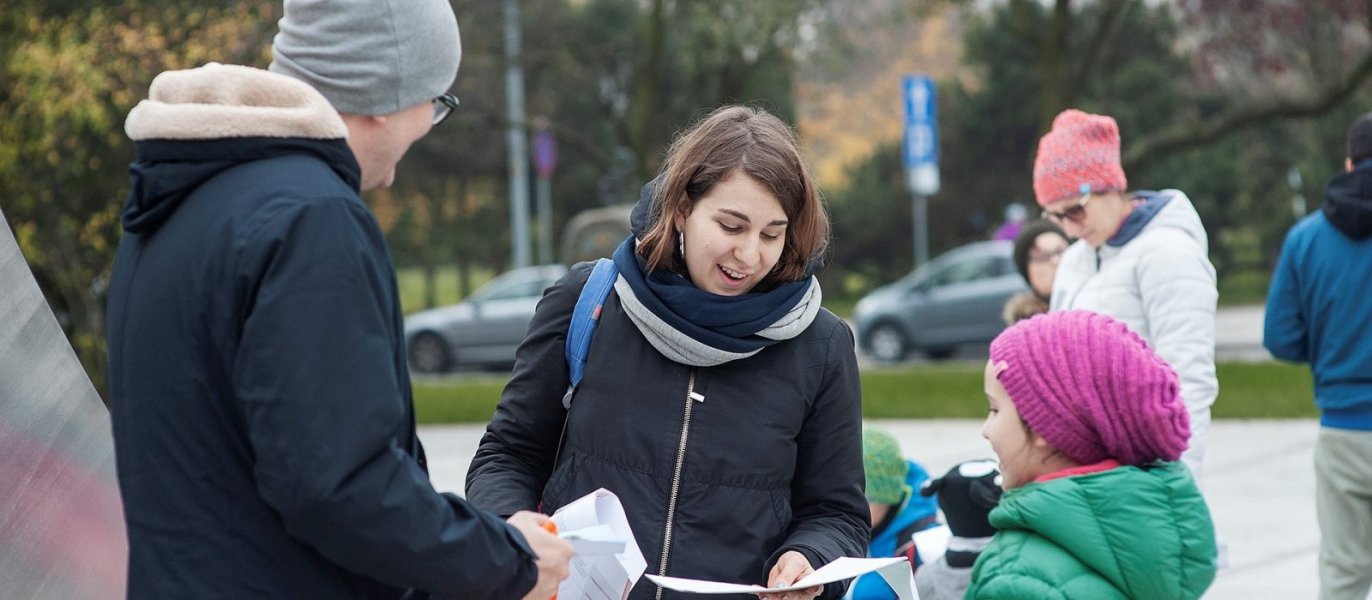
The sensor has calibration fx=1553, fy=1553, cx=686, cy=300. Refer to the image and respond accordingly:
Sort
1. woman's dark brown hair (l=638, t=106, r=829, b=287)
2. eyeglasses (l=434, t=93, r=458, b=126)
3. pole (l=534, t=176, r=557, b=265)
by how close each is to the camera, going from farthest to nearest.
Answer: pole (l=534, t=176, r=557, b=265) → woman's dark brown hair (l=638, t=106, r=829, b=287) → eyeglasses (l=434, t=93, r=458, b=126)

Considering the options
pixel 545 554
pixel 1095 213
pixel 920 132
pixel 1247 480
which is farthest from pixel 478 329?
pixel 545 554

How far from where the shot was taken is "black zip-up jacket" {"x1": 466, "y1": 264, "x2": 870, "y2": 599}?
2637 millimetres

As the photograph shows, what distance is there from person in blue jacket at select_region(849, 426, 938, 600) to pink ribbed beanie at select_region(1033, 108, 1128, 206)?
3.07ft

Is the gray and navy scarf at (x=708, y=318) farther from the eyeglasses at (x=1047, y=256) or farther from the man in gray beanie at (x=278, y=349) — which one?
the eyeglasses at (x=1047, y=256)

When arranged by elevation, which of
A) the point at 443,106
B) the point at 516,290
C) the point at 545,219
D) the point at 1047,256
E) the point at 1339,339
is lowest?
the point at 545,219

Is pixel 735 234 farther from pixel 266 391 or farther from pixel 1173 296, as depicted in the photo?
pixel 1173 296

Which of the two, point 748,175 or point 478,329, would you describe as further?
point 478,329

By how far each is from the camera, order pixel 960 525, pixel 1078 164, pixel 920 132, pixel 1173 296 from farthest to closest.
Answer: pixel 920 132 < pixel 1078 164 < pixel 1173 296 < pixel 960 525

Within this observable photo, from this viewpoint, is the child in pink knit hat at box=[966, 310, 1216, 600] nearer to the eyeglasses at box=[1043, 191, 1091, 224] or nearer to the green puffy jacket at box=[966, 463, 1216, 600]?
the green puffy jacket at box=[966, 463, 1216, 600]

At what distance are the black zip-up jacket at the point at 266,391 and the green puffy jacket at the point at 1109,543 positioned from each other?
94cm

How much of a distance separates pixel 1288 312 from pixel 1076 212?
1.02 metres

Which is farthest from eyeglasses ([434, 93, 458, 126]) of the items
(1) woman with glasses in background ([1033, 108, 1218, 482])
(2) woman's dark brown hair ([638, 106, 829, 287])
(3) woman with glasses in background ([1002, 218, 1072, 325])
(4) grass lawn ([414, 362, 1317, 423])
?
(4) grass lawn ([414, 362, 1317, 423])

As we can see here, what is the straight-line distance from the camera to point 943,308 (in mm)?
19234

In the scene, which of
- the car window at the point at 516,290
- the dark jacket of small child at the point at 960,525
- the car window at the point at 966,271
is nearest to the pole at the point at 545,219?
Result: the car window at the point at 516,290
